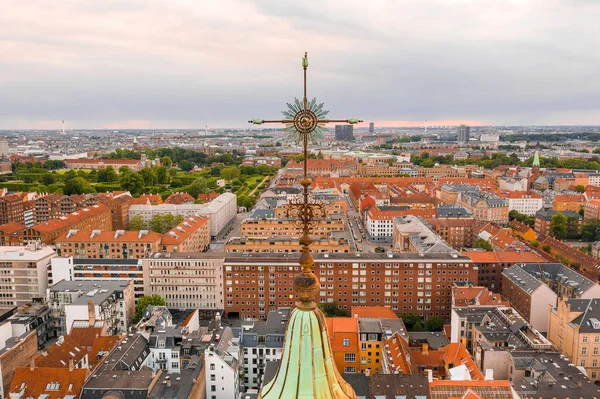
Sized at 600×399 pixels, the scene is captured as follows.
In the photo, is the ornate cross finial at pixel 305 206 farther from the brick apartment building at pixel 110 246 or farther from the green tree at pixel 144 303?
the brick apartment building at pixel 110 246

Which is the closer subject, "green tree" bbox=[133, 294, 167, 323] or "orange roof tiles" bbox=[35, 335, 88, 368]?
"orange roof tiles" bbox=[35, 335, 88, 368]

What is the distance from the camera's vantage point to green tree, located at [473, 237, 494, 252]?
6338 cm

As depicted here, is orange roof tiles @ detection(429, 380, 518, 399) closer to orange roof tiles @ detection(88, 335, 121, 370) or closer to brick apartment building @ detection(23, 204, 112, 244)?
orange roof tiles @ detection(88, 335, 121, 370)

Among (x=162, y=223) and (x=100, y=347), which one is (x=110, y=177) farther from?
(x=100, y=347)

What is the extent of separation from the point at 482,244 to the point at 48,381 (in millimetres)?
52624

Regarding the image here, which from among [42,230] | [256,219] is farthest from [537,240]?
[42,230]

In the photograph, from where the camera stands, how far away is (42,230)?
62000mm

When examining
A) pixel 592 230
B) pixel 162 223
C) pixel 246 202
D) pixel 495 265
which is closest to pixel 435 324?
pixel 495 265

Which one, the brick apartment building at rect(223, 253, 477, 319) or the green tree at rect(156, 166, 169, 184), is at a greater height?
the green tree at rect(156, 166, 169, 184)

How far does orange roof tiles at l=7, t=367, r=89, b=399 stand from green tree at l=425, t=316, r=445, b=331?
28.3 metres

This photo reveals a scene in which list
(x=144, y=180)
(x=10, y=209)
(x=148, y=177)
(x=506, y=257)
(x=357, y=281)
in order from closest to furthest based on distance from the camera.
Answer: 1. (x=357, y=281)
2. (x=506, y=257)
3. (x=10, y=209)
4. (x=144, y=180)
5. (x=148, y=177)

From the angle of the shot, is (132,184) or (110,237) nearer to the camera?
(110,237)

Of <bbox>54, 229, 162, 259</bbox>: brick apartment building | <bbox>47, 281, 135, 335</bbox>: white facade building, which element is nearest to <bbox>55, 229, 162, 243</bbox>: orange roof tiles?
<bbox>54, 229, 162, 259</bbox>: brick apartment building

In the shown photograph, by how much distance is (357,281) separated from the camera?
47.4 meters
